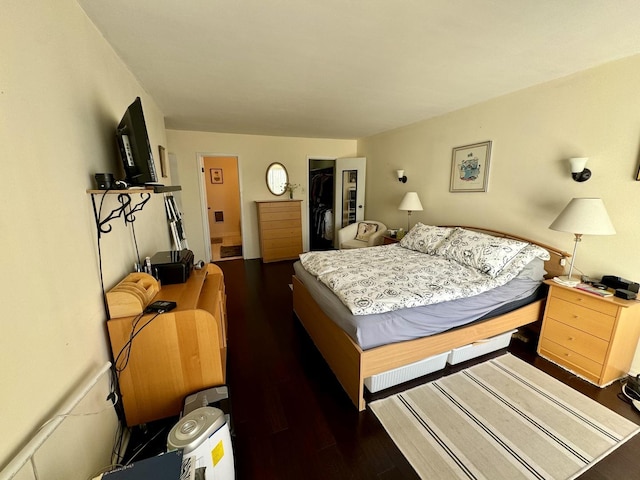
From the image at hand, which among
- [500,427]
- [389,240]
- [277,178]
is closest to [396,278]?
[500,427]

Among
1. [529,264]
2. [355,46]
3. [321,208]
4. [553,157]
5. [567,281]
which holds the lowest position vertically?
[567,281]

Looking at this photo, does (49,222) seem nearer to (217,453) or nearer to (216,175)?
(217,453)

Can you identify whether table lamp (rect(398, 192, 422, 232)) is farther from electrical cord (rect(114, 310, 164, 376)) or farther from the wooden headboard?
electrical cord (rect(114, 310, 164, 376))

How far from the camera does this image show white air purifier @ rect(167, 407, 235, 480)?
104cm

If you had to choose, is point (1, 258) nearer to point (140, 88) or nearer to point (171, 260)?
point (171, 260)

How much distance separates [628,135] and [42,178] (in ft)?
11.6

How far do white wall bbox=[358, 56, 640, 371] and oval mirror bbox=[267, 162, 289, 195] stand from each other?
2570 millimetres

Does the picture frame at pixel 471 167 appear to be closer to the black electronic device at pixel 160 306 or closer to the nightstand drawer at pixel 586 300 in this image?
the nightstand drawer at pixel 586 300

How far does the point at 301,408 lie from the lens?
5.72 ft

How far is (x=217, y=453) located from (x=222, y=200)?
6.30m

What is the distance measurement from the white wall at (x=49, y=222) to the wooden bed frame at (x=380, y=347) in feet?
4.37

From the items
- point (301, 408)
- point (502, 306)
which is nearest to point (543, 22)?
point (502, 306)

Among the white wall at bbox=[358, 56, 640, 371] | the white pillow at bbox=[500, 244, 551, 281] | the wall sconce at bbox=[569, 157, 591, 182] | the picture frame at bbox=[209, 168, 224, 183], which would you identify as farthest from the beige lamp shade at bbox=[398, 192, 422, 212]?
the picture frame at bbox=[209, 168, 224, 183]

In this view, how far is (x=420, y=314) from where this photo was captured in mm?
1804
